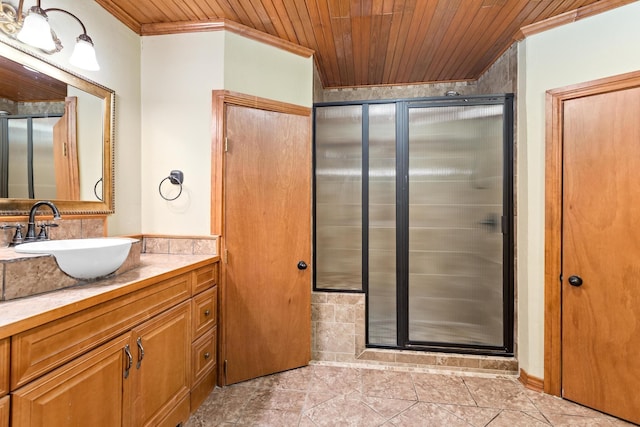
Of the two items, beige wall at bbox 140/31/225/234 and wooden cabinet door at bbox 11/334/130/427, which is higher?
beige wall at bbox 140/31/225/234

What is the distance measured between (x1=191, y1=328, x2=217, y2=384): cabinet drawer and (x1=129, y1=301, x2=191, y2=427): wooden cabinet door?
2.4 inches

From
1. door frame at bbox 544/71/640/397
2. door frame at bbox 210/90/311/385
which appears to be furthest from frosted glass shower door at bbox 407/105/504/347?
door frame at bbox 210/90/311/385

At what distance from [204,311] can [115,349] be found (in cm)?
66

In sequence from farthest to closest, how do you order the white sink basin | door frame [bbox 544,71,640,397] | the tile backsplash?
door frame [bbox 544,71,640,397] < the tile backsplash < the white sink basin

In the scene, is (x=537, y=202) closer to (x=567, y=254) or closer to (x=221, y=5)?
(x=567, y=254)

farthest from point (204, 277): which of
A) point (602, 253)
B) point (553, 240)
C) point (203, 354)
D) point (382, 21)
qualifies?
point (602, 253)

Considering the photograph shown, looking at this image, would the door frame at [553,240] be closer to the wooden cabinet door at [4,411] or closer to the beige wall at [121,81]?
the wooden cabinet door at [4,411]

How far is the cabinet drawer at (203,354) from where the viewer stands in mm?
1734

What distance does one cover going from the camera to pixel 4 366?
2.63 ft

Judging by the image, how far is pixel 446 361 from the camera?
89.0 inches

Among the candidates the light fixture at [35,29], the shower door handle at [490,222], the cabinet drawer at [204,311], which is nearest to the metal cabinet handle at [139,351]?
the cabinet drawer at [204,311]

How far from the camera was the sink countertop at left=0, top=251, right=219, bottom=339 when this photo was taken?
85 cm

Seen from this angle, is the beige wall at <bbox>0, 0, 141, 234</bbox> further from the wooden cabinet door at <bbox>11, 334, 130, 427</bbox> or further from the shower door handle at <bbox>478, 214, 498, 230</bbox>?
the shower door handle at <bbox>478, 214, 498, 230</bbox>

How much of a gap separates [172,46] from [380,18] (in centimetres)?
147
